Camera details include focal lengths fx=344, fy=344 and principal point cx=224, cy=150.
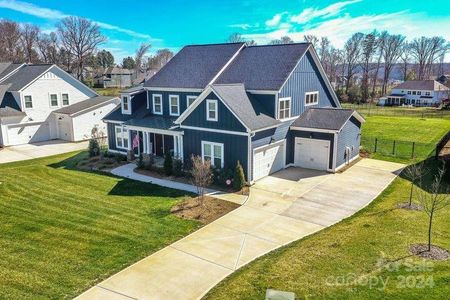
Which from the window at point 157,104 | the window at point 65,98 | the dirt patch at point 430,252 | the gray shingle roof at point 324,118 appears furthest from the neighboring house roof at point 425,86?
the dirt patch at point 430,252

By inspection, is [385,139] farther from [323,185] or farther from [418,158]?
[323,185]

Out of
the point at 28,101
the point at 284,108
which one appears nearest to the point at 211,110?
the point at 284,108

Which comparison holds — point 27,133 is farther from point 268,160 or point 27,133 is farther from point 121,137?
point 268,160

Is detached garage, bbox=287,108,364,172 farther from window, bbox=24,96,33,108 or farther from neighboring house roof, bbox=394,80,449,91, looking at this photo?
neighboring house roof, bbox=394,80,449,91

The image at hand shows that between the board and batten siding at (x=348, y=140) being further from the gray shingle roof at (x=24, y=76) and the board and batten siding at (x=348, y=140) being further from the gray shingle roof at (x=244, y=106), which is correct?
the gray shingle roof at (x=24, y=76)

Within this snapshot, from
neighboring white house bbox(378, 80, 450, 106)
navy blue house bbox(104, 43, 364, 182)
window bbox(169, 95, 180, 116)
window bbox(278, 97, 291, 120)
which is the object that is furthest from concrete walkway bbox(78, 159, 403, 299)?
neighboring white house bbox(378, 80, 450, 106)

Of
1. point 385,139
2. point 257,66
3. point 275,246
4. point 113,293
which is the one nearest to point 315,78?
point 257,66
